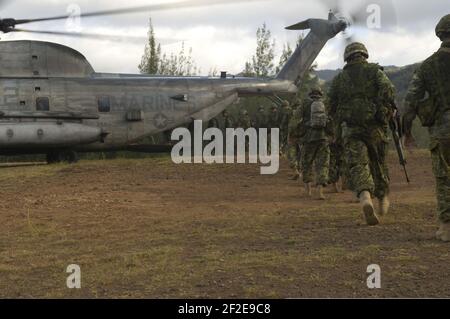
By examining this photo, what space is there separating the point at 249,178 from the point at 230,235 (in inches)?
270

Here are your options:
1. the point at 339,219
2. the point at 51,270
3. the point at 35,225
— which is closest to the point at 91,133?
the point at 35,225

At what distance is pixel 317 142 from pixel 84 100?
869 cm

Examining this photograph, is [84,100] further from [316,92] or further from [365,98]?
[365,98]

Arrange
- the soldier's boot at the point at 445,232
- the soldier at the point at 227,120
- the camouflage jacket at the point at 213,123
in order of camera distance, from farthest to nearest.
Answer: the soldier at the point at 227,120 < the camouflage jacket at the point at 213,123 < the soldier's boot at the point at 445,232

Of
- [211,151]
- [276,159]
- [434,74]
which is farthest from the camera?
[211,151]

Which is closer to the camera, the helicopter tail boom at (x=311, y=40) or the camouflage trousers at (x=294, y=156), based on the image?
the camouflage trousers at (x=294, y=156)

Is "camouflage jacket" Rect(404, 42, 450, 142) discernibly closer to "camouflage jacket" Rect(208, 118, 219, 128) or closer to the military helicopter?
the military helicopter

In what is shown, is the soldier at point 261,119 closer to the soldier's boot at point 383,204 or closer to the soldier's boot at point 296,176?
the soldier's boot at point 296,176

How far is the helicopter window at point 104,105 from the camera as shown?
1669 cm

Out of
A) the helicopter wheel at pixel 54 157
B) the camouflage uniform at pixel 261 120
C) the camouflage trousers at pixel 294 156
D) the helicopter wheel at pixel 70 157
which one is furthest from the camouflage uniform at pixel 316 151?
the camouflage uniform at pixel 261 120

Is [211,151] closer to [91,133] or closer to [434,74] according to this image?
[91,133]

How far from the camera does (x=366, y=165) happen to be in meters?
6.43

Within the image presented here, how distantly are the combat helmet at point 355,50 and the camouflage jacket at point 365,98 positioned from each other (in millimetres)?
85
